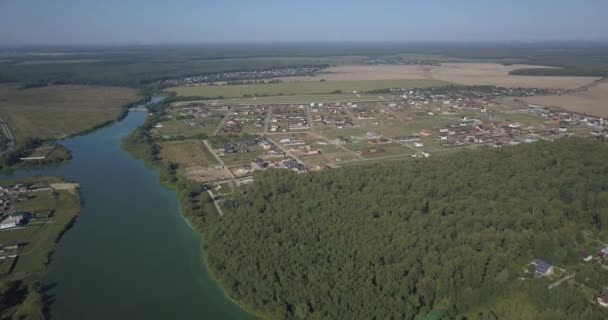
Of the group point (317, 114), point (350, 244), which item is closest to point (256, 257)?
point (350, 244)

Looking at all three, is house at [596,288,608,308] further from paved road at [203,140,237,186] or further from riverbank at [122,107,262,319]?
paved road at [203,140,237,186]

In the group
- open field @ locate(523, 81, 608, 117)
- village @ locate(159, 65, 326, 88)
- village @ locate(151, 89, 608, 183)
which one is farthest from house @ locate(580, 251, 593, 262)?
village @ locate(159, 65, 326, 88)

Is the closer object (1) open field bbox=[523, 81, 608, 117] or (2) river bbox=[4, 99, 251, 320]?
(2) river bbox=[4, 99, 251, 320]

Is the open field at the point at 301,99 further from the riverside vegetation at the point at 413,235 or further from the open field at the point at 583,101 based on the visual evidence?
the riverside vegetation at the point at 413,235

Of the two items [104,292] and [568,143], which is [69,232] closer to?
[104,292]

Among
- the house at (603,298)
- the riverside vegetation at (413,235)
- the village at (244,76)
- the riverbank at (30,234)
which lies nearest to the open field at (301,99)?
the village at (244,76)

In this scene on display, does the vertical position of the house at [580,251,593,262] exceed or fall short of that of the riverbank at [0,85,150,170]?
it falls short
